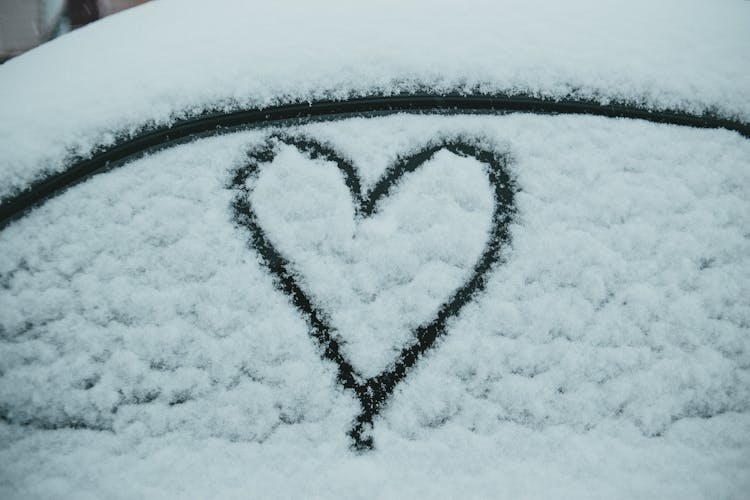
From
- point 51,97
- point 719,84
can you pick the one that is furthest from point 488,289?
point 51,97

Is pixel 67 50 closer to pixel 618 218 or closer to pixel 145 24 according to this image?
pixel 145 24

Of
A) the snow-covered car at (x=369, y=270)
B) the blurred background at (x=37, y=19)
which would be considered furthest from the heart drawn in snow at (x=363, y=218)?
the blurred background at (x=37, y=19)

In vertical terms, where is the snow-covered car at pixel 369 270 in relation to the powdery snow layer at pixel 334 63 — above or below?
below

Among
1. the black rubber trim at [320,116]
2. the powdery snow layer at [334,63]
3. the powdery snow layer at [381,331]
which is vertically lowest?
the powdery snow layer at [381,331]

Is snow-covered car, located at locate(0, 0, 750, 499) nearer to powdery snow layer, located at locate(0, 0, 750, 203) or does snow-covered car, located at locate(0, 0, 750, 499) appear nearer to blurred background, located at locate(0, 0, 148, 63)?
powdery snow layer, located at locate(0, 0, 750, 203)

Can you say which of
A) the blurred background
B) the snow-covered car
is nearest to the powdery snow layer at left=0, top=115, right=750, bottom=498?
the snow-covered car

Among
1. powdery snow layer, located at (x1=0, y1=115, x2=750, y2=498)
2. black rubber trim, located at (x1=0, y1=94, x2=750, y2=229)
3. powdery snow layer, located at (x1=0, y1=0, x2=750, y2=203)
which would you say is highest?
powdery snow layer, located at (x1=0, y1=0, x2=750, y2=203)

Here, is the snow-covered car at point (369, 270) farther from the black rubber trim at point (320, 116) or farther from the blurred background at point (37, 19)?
the blurred background at point (37, 19)
